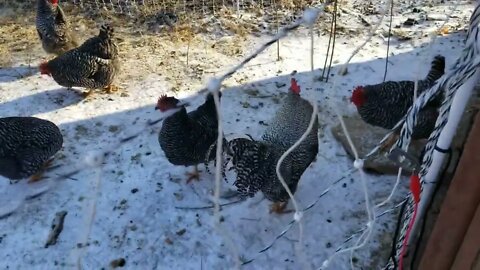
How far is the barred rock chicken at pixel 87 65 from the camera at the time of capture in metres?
4.05

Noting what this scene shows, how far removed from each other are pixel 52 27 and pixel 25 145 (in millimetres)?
1625

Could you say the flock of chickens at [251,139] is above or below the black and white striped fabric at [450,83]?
below

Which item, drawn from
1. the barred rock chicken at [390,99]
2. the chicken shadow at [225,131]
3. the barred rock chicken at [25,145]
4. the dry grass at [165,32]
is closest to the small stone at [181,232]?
the chicken shadow at [225,131]

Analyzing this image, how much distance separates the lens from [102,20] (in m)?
5.42

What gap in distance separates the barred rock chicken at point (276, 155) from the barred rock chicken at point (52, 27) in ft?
7.90

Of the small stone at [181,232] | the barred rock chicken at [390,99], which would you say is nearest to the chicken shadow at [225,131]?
the small stone at [181,232]

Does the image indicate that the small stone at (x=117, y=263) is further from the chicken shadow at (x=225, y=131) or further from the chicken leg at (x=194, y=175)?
the chicken leg at (x=194, y=175)

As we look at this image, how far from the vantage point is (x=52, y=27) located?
4.45 metres

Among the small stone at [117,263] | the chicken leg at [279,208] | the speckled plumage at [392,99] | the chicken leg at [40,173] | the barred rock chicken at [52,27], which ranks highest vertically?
the barred rock chicken at [52,27]

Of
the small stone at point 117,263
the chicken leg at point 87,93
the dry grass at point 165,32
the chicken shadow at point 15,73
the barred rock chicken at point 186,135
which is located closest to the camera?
the small stone at point 117,263

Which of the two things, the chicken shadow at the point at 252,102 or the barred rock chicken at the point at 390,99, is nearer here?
the barred rock chicken at the point at 390,99

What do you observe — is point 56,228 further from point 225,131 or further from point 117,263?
point 225,131

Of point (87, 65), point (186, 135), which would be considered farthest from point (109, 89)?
point (186, 135)

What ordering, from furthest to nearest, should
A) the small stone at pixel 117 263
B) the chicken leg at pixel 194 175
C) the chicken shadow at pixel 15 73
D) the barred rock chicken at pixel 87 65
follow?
1. the chicken shadow at pixel 15 73
2. the barred rock chicken at pixel 87 65
3. the chicken leg at pixel 194 175
4. the small stone at pixel 117 263
